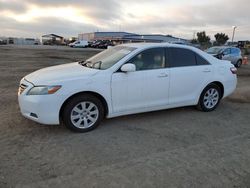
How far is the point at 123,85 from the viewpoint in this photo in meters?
4.72

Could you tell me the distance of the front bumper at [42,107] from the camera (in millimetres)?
4191

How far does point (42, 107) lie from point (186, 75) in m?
3.04

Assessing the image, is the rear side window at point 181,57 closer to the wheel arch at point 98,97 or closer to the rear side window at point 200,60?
the rear side window at point 200,60

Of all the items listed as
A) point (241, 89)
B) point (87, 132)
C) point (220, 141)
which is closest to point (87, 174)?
point (87, 132)

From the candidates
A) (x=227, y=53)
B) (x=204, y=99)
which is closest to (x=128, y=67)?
(x=204, y=99)

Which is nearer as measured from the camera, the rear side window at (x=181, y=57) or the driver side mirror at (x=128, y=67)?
the driver side mirror at (x=128, y=67)

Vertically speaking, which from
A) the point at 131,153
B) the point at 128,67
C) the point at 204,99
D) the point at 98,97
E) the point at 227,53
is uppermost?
the point at 227,53

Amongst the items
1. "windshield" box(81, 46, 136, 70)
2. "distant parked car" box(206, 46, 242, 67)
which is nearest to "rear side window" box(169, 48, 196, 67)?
"windshield" box(81, 46, 136, 70)

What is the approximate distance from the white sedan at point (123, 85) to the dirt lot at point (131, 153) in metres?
0.34

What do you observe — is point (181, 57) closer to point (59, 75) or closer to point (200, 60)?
point (200, 60)

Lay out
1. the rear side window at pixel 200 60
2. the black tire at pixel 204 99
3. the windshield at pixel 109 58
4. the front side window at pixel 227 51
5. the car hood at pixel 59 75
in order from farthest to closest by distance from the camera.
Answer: the front side window at pixel 227 51
the black tire at pixel 204 99
the rear side window at pixel 200 60
the windshield at pixel 109 58
the car hood at pixel 59 75

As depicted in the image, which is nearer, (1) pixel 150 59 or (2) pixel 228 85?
(1) pixel 150 59

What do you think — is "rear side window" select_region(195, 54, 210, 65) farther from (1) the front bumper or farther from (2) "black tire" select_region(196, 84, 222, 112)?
(1) the front bumper

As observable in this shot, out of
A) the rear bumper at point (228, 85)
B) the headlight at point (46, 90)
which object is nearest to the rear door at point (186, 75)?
the rear bumper at point (228, 85)
